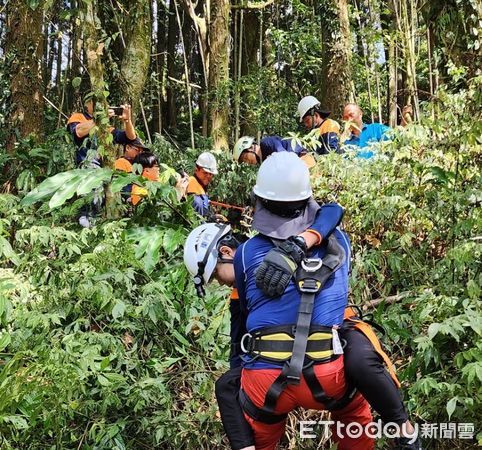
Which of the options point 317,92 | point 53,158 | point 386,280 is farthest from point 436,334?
point 317,92

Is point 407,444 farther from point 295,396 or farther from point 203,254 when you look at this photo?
point 203,254

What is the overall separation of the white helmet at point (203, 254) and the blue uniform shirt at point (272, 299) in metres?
0.16

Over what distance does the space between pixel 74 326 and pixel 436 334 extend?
91.0 inches

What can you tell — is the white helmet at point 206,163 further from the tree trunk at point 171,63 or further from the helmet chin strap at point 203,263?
the tree trunk at point 171,63

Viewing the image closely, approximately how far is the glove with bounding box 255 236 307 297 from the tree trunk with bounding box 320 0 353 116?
6602 mm

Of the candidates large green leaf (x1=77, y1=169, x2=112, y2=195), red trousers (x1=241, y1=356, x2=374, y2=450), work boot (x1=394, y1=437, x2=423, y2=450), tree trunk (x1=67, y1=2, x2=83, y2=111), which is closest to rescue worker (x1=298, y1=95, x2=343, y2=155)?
large green leaf (x1=77, y1=169, x2=112, y2=195)

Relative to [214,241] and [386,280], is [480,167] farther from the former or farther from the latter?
[214,241]

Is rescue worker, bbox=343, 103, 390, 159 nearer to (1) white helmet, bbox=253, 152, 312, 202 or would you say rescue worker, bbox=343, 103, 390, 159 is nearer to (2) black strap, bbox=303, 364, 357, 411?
(1) white helmet, bbox=253, 152, 312, 202

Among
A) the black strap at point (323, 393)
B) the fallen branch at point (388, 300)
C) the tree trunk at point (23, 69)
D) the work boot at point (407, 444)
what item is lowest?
the work boot at point (407, 444)

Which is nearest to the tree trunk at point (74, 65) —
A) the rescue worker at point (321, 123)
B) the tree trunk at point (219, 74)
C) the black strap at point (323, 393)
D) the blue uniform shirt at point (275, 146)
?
the tree trunk at point (219, 74)

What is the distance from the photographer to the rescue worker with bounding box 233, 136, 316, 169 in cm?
563

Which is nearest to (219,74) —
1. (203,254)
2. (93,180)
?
(93,180)

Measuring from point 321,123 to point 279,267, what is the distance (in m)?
4.32

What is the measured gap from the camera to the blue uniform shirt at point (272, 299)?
2664mm
